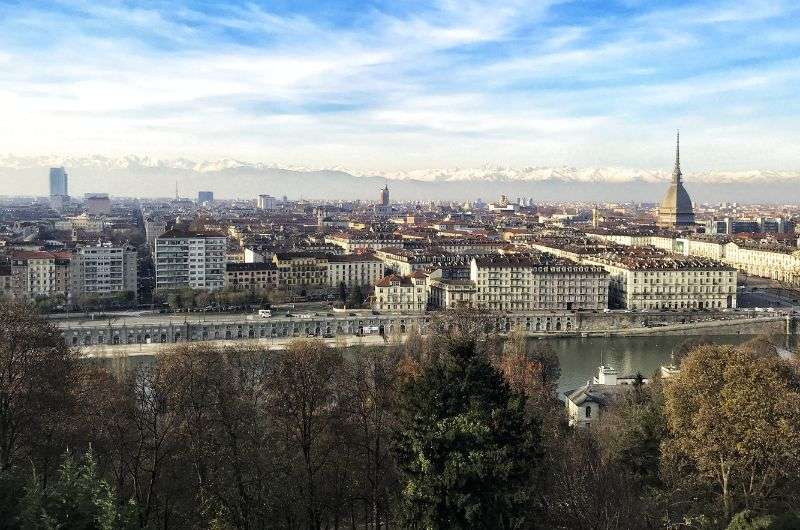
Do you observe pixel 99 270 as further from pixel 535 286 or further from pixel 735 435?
pixel 735 435

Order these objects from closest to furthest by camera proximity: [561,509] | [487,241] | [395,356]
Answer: [561,509] → [395,356] → [487,241]

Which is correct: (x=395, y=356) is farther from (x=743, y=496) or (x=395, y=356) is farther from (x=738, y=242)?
(x=738, y=242)

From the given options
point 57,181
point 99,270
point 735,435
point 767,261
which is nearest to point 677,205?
point 767,261

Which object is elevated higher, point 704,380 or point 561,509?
point 704,380

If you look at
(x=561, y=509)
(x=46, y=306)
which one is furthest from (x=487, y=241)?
(x=561, y=509)

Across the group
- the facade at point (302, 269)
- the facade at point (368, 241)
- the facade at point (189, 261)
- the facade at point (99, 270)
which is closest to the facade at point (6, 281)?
the facade at point (99, 270)

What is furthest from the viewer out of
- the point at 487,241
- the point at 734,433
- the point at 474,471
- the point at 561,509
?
the point at 487,241

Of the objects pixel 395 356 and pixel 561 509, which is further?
pixel 395 356
